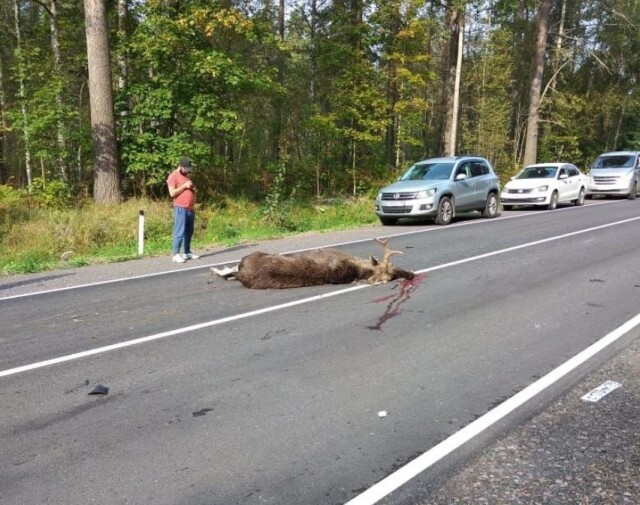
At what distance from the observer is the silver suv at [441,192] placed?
52.7 feet

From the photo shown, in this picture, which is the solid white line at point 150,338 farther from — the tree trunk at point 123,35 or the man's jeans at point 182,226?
the tree trunk at point 123,35

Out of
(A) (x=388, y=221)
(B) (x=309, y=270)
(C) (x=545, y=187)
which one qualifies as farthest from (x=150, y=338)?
(C) (x=545, y=187)

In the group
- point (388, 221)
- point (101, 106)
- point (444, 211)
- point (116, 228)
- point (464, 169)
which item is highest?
point (101, 106)

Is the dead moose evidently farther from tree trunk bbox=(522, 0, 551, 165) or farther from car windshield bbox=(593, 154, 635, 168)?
tree trunk bbox=(522, 0, 551, 165)

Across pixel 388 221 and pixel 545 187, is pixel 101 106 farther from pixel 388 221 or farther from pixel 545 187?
pixel 545 187

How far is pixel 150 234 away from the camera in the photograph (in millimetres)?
14273

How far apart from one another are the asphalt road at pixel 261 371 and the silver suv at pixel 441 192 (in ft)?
21.4

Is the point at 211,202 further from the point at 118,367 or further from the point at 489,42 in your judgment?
the point at 489,42

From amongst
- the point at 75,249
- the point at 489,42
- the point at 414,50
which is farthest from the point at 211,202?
the point at 489,42

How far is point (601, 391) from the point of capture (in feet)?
14.4

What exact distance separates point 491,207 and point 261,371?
1513cm

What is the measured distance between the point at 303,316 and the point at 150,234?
8781 millimetres

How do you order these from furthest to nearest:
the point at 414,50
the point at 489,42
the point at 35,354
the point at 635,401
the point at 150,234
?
the point at 489,42 < the point at 414,50 < the point at 150,234 < the point at 35,354 < the point at 635,401

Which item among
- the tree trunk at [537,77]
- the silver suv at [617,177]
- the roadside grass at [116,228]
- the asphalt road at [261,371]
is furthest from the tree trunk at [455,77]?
the asphalt road at [261,371]
